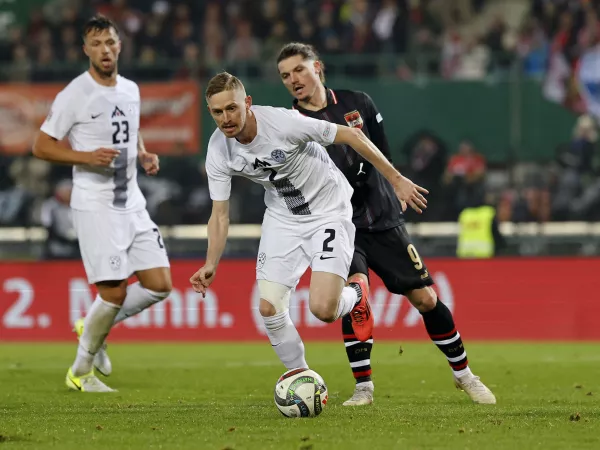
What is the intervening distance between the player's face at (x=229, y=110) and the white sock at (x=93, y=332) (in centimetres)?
250

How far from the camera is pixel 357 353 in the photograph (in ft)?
26.3

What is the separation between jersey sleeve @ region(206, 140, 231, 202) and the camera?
7180 millimetres

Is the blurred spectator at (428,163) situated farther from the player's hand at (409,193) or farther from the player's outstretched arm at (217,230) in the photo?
the player's hand at (409,193)

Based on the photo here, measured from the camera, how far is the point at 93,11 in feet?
67.7

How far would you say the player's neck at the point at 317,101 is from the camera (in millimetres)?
7949

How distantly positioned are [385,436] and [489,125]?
11360 millimetres

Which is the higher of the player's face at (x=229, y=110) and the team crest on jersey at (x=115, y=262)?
the player's face at (x=229, y=110)

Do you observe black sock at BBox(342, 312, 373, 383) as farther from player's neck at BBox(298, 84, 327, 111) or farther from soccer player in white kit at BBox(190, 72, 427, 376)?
player's neck at BBox(298, 84, 327, 111)

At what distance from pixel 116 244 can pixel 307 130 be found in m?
2.46

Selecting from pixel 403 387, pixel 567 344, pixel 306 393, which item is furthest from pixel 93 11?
pixel 306 393

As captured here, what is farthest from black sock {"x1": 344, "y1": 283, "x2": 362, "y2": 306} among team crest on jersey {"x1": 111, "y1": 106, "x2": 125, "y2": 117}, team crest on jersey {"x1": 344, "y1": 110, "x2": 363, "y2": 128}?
team crest on jersey {"x1": 111, "y1": 106, "x2": 125, "y2": 117}

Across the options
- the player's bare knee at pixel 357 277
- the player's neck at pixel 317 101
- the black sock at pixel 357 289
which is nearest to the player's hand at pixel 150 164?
the player's neck at pixel 317 101

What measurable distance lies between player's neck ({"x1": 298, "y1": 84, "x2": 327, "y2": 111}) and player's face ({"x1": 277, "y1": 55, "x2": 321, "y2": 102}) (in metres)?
0.04

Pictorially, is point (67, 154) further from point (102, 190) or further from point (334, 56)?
point (334, 56)
